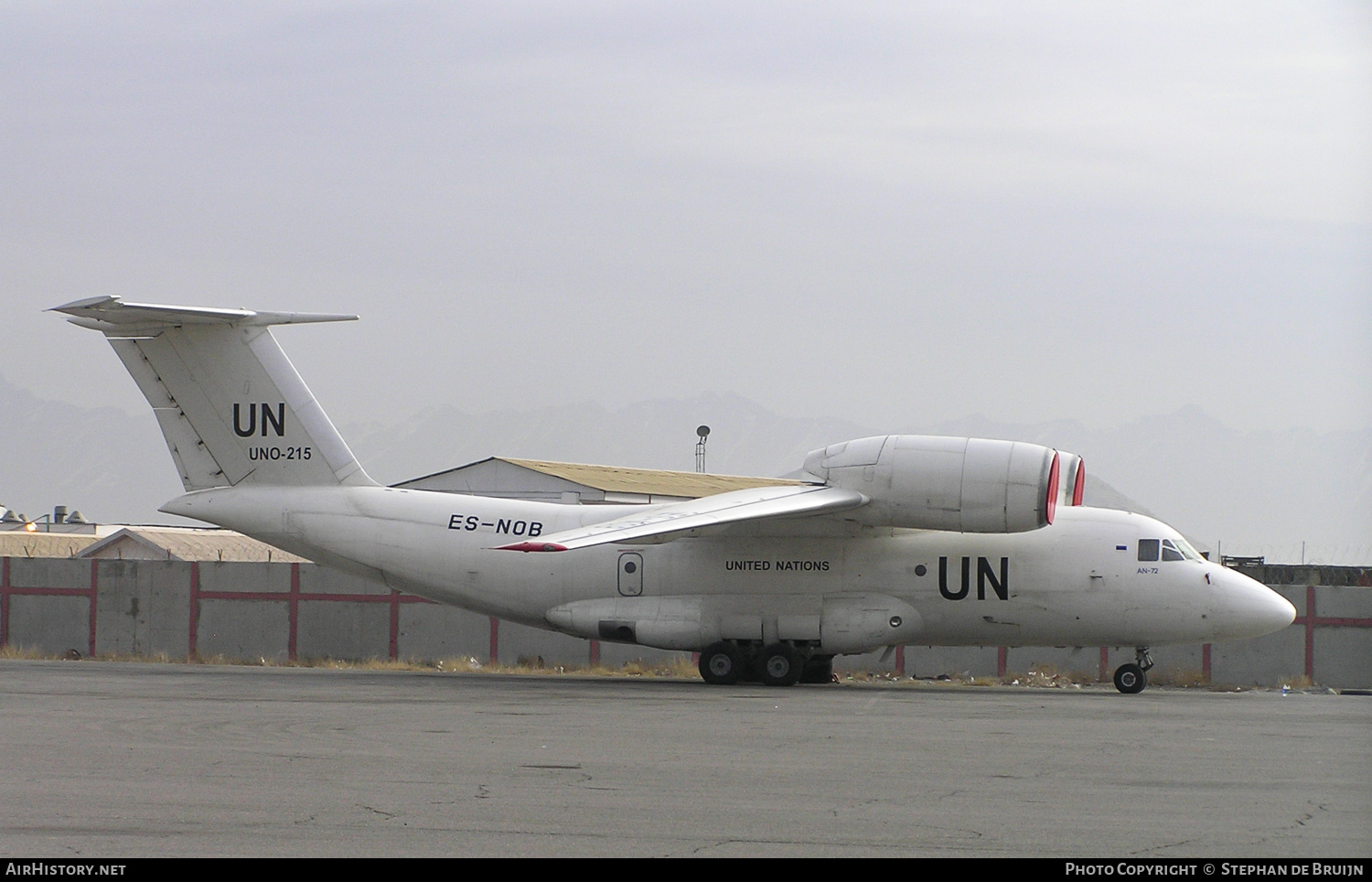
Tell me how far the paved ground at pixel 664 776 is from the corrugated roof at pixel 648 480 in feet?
51.1

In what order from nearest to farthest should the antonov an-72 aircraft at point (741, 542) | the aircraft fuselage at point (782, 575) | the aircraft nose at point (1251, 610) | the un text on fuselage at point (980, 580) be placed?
the antonov an-72 aircraft at point (741, 542) → the aircraft nose at point (1251, 610) → the aircraft fuselage at point (782, 575) → the un text on fuselage at point (980, 580)

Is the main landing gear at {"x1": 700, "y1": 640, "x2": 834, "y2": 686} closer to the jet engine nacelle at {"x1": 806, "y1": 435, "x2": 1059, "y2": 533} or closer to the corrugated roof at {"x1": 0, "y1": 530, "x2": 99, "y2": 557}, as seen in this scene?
the jet engine nacelle at {"x1": 806, "y1": 435, "x2": 1059, "y2": 533}

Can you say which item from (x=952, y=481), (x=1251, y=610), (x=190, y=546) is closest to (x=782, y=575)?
(x=952, y=481)

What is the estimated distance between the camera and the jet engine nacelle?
18656 millimetres

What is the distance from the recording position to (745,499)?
20062mm

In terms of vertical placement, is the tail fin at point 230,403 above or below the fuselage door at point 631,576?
above

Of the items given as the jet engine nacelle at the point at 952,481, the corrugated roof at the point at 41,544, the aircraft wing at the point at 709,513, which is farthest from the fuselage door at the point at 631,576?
the corrugated roof at the point at 41,544

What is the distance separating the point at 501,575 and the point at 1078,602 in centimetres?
849

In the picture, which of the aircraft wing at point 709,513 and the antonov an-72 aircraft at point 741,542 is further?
the antonov an-72 aircraft at point 741,542

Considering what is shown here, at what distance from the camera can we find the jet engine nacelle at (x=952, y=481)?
18.7m

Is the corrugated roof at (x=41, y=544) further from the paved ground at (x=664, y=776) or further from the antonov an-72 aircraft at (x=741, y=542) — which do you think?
the paved ground at (x=664, y=776)

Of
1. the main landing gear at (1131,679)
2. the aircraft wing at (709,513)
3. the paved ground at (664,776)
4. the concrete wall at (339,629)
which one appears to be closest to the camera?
the paved ground at (664,776)

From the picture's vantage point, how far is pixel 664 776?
1002 cm

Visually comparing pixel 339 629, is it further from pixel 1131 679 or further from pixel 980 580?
pixel 1131 679
